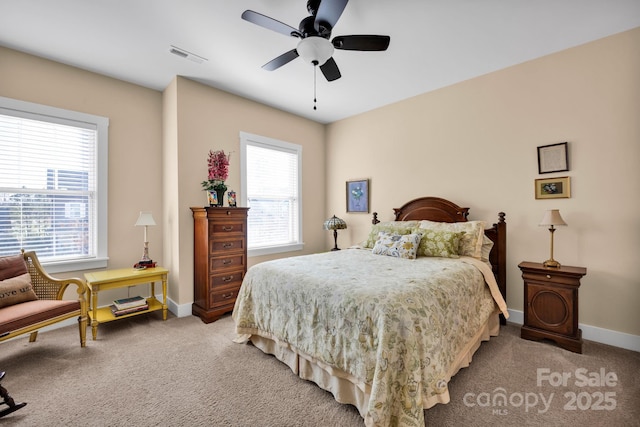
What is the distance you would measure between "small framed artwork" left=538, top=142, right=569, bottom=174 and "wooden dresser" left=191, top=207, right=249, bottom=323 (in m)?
3.44

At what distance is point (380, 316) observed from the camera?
5.39ft

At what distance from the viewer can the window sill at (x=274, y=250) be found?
4184 millimetres

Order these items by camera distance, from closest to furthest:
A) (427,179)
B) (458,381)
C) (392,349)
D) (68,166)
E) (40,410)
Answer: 1. (392,349)
2. (40,410)
3. (458,381)
4. (68,166)
5. (427,179)

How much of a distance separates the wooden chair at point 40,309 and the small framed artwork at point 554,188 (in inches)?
186

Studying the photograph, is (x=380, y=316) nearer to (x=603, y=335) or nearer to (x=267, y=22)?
(x=267, y=22)

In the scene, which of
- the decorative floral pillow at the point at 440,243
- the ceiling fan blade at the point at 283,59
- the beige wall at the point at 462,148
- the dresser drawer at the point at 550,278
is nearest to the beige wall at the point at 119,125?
the beige wall at the point at 462,148

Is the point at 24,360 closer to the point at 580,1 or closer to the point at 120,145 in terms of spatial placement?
the point at 120,145

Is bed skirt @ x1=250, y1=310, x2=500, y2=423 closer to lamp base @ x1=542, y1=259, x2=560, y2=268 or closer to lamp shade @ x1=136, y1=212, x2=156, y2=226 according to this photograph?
lamp base @ x1=542, y1=259, x2=560, y2=268

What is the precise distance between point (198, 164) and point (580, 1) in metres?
4.04

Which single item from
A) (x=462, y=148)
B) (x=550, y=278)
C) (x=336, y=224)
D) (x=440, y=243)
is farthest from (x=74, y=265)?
(x=550, y=278)

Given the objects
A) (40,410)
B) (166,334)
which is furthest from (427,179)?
(40,410)

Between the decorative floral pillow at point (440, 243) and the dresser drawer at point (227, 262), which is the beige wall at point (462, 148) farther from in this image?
the decorative floral pillow at point (440, 243)

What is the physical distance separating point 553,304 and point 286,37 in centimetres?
358

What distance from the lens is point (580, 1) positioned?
2.23 m
